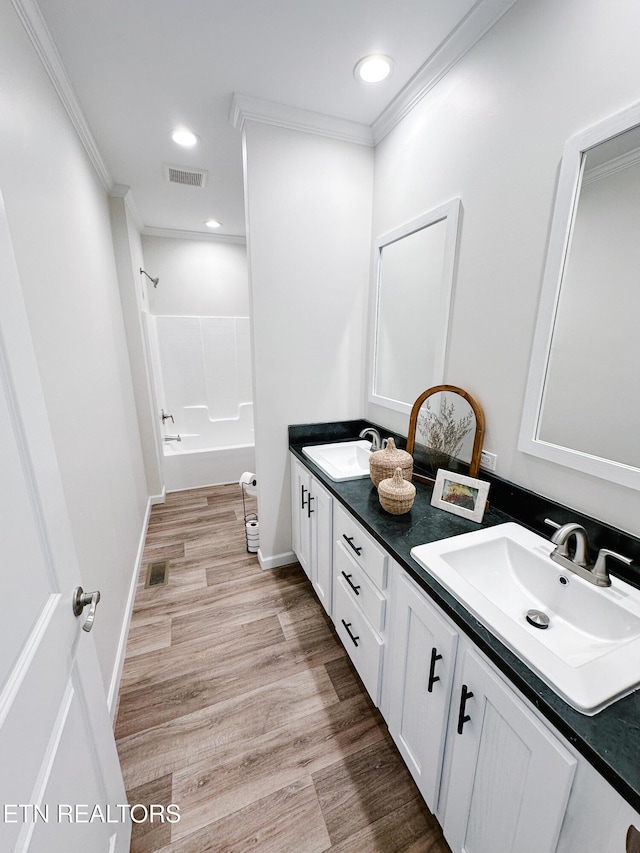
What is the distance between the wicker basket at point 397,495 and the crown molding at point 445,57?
5.48ft

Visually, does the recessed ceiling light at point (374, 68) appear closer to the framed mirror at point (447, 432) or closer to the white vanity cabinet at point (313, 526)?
the framed mirror at point (447, 432)

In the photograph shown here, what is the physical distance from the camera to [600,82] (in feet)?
3.17

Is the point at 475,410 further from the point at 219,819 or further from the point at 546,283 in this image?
the point at 219,819

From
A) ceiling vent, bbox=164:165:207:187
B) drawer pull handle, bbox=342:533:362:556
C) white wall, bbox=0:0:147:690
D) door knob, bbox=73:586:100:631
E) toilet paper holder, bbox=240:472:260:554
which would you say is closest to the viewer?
door knob, bbox=73:586:100:631

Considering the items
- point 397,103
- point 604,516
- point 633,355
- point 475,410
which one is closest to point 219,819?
point 604,516

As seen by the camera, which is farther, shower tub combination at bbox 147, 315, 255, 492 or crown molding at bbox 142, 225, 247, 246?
shower tub combination at bbox 147, 315, 255, 492

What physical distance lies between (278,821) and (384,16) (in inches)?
112

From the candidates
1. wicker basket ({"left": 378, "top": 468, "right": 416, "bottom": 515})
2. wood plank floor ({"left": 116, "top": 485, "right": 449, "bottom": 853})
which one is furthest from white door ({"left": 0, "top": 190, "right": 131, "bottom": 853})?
wicker basket ({"left": 378, "top": 468, "right": 416, "bottom": 515})

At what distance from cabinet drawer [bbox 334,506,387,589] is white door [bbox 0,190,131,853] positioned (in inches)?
34.6

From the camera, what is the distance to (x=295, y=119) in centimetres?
179

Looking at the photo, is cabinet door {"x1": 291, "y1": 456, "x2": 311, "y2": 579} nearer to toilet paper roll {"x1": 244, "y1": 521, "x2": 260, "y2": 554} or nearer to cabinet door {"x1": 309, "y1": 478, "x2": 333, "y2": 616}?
cabinet door {"x1": 309, "y1": 478, "x2": 333, "y2": 616}

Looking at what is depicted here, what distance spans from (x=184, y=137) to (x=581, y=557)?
2715mm

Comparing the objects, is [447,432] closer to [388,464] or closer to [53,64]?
[388,464]

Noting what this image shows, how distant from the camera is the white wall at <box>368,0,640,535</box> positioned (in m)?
0.98
